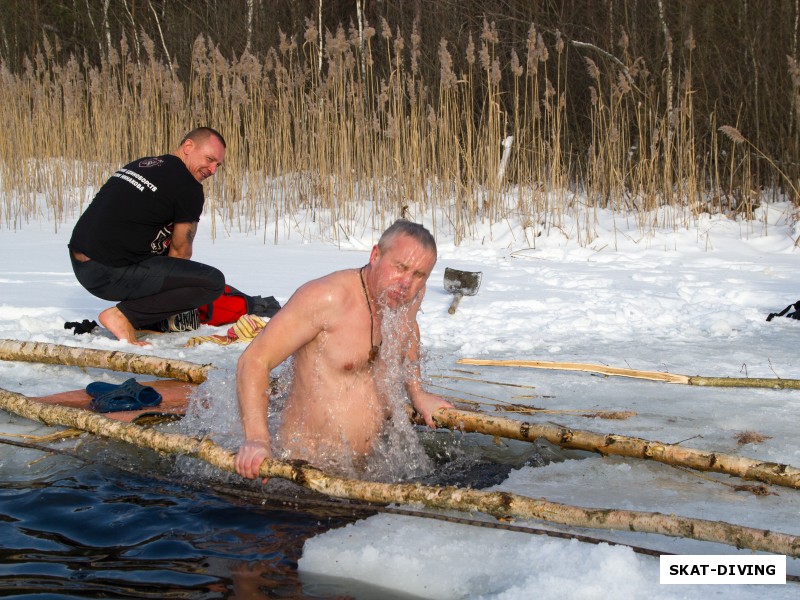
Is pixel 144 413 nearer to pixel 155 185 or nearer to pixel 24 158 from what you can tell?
pixel 155 185

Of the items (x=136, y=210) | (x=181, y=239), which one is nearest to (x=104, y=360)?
(x=136, y=210)

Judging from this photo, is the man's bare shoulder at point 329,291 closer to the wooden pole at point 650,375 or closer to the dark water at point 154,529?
the dark water at point 154,529

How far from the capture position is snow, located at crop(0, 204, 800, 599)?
111 inches

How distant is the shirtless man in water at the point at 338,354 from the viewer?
334 centimetres

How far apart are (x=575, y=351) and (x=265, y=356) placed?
280 centimetres

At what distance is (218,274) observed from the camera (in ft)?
20.4

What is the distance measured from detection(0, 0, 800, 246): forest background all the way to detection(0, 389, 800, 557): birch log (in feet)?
19.8

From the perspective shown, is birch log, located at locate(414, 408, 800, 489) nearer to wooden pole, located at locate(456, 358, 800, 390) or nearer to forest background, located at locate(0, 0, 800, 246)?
wooden pole, located at locate(456, 358, 800, 390)

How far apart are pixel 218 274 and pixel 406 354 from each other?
267 centimetres


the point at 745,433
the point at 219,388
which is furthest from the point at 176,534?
the point at 745,433

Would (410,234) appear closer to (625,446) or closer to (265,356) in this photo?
(265,356)

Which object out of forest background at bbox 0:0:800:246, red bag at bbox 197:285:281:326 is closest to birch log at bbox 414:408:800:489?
red bag at bbox 197:285:281:326

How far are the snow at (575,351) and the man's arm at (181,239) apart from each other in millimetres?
556

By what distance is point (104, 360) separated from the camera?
16.5 feet
